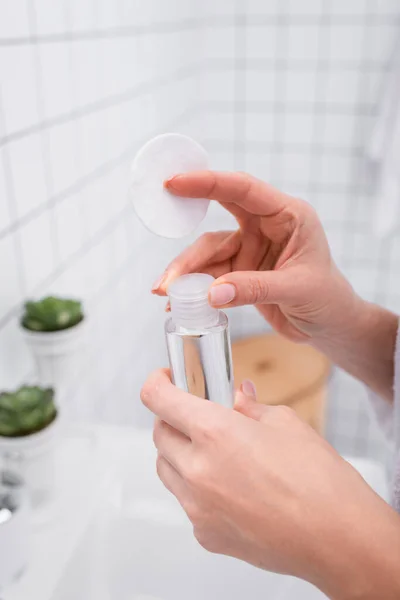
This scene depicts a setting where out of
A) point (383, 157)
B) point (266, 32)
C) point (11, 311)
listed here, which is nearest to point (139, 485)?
point (11, 311)

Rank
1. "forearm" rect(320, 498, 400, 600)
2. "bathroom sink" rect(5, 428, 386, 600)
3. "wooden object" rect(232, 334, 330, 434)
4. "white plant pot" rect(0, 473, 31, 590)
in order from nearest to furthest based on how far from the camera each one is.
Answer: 1. "forearm" rect(320, 498, 400, 600)
2. "white plant pot" rect(0, 473, 31, 590)
3. "bathroom sink" rect(5, 428, 386, 600)
4. "wooden object" rect(232, 334, 330, 434)

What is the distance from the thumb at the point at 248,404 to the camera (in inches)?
16.0

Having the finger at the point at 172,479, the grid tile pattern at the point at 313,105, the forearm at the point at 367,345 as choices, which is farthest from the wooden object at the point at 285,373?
the finger at the point at 172,479

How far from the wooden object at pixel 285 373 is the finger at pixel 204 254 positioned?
0.65 m

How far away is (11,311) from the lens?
0.63 meters

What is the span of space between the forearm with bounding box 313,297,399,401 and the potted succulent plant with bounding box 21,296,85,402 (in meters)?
0.26

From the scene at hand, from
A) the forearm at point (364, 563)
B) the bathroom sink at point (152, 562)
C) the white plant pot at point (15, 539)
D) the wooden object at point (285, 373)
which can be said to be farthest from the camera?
the wooden object at point (285, 373)

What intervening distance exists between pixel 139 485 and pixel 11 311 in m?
0.24

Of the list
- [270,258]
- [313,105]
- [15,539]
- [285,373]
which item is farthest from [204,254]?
[313,105]

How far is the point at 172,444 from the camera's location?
387mm

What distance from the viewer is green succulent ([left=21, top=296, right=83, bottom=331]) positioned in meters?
0.62

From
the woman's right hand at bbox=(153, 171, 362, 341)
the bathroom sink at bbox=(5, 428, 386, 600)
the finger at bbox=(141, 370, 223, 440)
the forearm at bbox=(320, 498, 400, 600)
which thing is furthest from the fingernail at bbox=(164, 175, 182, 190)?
the bathroom sink at bbox=(5, 428, 386, 600)

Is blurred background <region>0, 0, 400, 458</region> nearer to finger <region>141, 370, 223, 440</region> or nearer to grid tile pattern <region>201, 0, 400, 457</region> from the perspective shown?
grid tile pattern <region>201, 0, 400, 457</region>

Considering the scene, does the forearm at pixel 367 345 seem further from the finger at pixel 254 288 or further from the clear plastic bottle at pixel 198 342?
the clear plastic bottle at pixel 198 342
